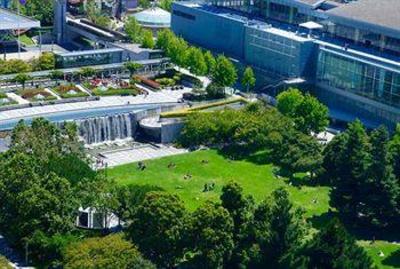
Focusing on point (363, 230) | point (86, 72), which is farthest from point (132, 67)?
point (363, 230)

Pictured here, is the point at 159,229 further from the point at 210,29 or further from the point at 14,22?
the point at 14,22

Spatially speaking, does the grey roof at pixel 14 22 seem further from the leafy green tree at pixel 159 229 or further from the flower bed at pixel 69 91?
the leafy green tree at pixel 159 229

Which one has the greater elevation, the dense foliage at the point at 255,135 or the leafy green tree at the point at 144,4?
the leafy green tree at the point at 144,4

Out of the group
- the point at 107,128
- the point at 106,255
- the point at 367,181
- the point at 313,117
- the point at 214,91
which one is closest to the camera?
the point at 106,255

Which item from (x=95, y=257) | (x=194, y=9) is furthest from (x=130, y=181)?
(x=194, y=9)

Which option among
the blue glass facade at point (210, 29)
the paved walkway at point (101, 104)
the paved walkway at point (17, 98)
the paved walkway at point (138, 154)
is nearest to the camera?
the paved walkway at point (138, 154)

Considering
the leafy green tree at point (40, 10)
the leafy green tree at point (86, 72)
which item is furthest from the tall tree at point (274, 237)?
the leafy green tree at point (40, 10)
